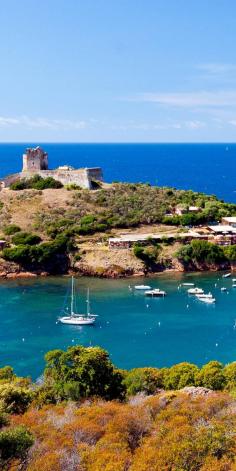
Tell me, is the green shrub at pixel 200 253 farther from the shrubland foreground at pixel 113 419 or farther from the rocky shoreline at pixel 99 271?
the shrubland foreground at pixel 113 419

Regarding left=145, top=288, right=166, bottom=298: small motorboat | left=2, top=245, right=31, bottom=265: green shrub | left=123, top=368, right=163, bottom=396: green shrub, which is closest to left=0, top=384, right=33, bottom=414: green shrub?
left=123, top=368, right=163, bottom=396: green shrub

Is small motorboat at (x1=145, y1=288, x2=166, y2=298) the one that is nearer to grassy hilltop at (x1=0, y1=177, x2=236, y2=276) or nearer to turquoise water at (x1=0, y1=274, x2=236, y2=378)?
turquoise water at (x1=0, y1=274, x2=236, y2=378)

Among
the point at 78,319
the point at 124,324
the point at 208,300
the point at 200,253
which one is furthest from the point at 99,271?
the point at 124,324

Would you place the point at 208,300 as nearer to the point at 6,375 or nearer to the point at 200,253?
the point at 200,253

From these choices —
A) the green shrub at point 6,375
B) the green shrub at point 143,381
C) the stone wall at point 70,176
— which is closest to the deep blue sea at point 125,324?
the green shrub at point 6,375

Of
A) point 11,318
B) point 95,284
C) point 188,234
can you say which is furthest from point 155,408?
point 188,234

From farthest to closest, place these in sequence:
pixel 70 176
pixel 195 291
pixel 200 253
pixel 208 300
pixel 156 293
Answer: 1. pixel 70 176
2. pixel 200 253
3. pixel 195 291
4. pixel 156 293
5. pixel 208 300

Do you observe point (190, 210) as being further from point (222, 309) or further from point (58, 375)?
point (58, 375)
